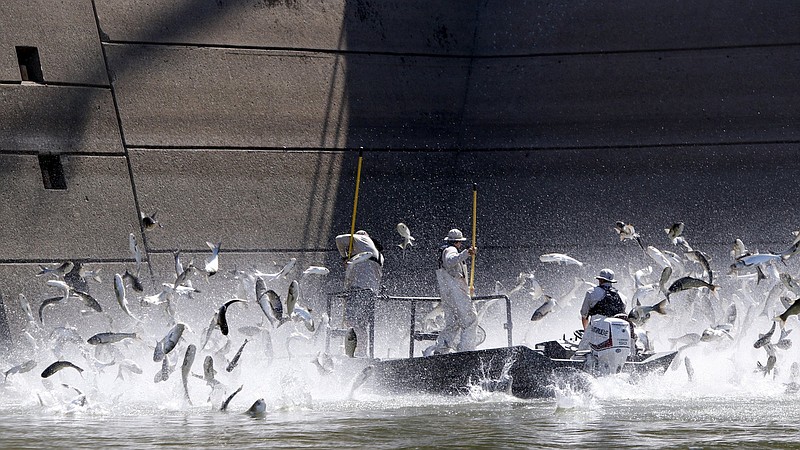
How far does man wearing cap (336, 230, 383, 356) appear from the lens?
15727mm

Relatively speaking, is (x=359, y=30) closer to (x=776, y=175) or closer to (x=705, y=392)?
(x=776, y=175)

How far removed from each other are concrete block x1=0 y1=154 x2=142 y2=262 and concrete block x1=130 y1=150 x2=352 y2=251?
38 centimetres

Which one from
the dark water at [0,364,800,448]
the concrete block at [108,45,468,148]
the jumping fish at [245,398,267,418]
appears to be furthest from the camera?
the concrete block at [108,45,468,148]

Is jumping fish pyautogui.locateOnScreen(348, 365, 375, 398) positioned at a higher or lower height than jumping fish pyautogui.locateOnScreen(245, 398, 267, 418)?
higher

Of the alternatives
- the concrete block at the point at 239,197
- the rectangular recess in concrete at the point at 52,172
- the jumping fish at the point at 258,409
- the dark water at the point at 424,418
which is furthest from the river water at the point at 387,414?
the concrete block at the point at 239,197

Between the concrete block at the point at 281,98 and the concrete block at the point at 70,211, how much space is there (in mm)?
844

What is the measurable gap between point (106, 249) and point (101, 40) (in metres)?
3.53

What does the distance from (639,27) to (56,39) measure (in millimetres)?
10046

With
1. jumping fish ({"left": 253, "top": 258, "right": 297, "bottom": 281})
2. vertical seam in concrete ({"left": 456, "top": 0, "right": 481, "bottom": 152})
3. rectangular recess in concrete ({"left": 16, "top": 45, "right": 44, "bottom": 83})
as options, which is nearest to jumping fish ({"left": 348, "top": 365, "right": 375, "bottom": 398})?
jumping fish ({"left": 253, "top": 258, "right": 297, "bottom": 281})

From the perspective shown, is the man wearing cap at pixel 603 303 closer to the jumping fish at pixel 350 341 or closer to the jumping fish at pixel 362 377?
the jumping fish at pixel 362 377

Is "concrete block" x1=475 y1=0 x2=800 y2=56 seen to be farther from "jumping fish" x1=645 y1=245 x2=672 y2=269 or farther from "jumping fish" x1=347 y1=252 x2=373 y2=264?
"jumping fish" x1=347 y1=252 x2=373 y2=264

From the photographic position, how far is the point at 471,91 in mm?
23094

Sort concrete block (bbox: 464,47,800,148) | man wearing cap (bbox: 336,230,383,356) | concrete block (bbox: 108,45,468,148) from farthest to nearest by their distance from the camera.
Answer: concrete block (bbox: 464,47,800,148)
concrete block (bbox: 108,45,468,148)
man wearing cap (bbox: 336,230,383,356)

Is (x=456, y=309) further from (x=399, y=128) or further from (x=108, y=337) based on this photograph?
(x=399, y=128)
